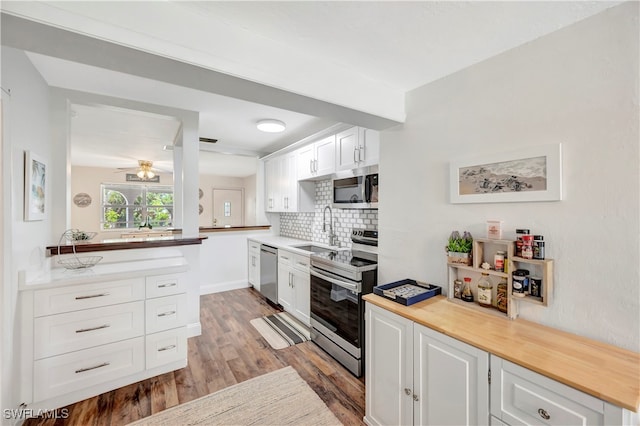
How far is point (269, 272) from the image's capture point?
3.94 meters

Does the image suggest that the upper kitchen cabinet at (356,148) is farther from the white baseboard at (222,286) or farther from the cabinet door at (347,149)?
the white baseboard at (222,286)

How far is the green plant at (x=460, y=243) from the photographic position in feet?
5.43

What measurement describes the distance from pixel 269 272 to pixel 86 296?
2.18 meters

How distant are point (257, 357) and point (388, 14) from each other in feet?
9.30

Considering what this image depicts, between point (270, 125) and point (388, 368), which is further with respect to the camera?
point (270, 125)

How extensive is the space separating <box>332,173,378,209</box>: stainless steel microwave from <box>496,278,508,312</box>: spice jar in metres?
1.23

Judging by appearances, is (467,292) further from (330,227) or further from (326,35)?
(330,227)

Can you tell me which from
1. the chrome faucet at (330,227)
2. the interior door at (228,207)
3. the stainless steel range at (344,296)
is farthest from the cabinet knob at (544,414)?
the interior door at (228,207)

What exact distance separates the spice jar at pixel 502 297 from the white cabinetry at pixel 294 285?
1889mm

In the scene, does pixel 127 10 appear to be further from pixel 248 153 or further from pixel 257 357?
pixel 248 153

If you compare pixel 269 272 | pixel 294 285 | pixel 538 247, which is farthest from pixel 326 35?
pixel 269 272

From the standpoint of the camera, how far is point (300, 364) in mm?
2473

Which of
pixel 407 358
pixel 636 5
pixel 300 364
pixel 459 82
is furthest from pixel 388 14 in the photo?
pixel 300 364

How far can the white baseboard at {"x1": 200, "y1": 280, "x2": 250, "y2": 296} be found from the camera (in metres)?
4.39
